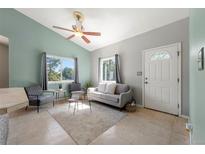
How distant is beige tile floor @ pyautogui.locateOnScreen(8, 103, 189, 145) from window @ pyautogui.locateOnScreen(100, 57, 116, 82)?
241 cm

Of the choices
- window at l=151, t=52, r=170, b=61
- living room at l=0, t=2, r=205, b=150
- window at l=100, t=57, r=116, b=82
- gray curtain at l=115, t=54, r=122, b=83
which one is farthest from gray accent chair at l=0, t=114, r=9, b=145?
window at l=100, t=57, r=116, b=82

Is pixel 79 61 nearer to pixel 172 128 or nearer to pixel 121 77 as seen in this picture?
pixel 121 77

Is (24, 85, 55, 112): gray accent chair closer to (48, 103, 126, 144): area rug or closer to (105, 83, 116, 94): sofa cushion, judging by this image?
(48, 103, 126, 144): area rug

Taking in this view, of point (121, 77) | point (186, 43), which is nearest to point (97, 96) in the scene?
point (121, 77)

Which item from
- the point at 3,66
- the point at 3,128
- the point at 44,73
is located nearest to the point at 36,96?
the point at 44,73

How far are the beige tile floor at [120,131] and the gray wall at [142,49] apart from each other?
3.07ft

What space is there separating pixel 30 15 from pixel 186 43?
4.93m

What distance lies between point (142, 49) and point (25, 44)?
161 inches

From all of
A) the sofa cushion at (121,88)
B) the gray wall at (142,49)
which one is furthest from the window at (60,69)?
the sofa cushion at (121,88)

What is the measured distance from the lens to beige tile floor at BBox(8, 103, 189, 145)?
1846mm

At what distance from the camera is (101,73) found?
5.41 metres

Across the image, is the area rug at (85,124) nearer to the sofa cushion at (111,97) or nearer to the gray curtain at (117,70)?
the sofa cushion at (111,97)

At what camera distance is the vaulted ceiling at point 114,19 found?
269 cm

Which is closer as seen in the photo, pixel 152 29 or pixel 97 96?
pixel 152 29
